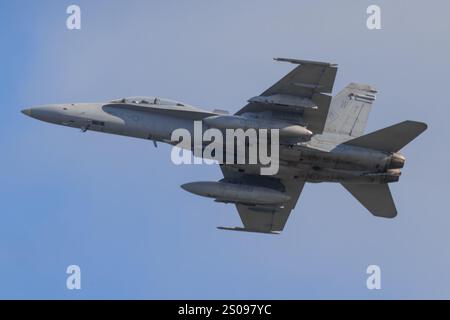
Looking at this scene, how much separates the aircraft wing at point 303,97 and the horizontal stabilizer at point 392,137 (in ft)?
4.94

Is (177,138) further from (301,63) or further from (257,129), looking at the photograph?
(301,63)

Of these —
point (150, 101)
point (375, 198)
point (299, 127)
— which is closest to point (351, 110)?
point (375, 198)

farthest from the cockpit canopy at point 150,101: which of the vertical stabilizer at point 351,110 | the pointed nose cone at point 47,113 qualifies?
the vertical stabilizer at point 351,110

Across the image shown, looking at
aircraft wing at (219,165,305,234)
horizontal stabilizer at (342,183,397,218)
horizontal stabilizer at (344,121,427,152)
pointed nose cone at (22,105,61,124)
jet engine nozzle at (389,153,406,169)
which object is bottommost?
aircraft wing at (219,165,305,234)

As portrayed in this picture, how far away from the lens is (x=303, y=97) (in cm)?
3409

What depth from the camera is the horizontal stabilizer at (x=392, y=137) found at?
34.2 meters

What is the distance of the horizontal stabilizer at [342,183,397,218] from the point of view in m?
36.7

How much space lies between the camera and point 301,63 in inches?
1303

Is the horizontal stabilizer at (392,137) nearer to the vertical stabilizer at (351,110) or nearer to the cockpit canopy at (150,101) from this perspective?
the vertical stabilizer at (351,110)

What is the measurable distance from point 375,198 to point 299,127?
4.83m

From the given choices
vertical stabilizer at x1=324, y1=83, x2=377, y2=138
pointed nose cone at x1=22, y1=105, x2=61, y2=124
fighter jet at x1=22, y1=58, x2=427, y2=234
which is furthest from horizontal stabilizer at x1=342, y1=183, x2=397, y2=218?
pointed nose cone at x1=22, y1=105, x2=61, y2=124

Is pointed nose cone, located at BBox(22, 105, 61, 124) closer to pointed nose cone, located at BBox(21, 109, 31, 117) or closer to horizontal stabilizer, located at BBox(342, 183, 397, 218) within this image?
pointed nose cone, located at BBox(21, 109, 31, 117)

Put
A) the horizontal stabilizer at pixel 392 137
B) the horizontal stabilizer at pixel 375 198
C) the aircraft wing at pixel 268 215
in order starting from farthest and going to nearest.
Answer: the aircraft wing at pixel 268 215 < the horizontal stabilizer at pixel 375 198 < the horizontal stabilizer at pixel 392 137

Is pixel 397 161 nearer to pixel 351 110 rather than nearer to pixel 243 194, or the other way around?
pixel 351 110
